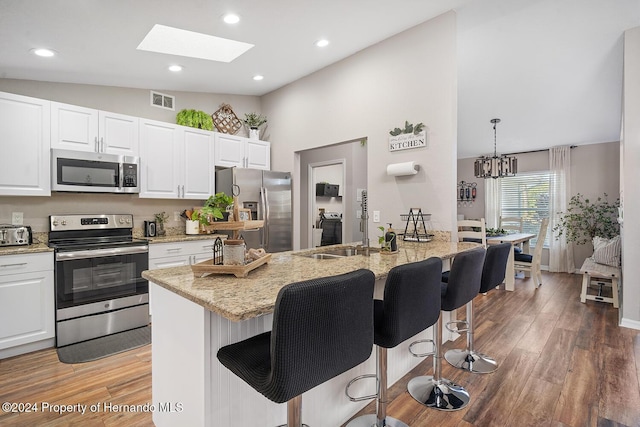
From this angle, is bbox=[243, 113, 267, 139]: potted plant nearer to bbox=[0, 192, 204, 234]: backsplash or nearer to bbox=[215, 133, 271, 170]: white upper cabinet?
bbox=[215, 133, 271, 170]: white upper cabinet

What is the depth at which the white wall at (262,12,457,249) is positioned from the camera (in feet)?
9.73

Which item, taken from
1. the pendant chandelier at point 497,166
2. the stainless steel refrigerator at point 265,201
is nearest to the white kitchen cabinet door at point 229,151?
the stainless steel refrigerator at point 265,201

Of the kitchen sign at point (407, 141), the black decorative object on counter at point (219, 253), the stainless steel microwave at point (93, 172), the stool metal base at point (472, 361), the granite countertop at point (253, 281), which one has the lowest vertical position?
the stool metal base at point (472, 361)

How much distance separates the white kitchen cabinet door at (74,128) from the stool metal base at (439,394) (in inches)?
139

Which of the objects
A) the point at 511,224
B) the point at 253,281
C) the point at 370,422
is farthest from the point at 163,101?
the point at 511,224

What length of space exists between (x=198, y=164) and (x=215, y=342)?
3071 mm

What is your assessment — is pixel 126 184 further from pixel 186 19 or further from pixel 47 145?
pixel 186 19

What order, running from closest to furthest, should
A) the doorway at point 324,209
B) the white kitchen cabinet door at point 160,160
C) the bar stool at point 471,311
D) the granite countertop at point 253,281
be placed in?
1. the granite countertop at point 253,281
2. the bar stool at point 471,311
3. the white kitchen cabinet door at point 160,160
4. the doorway at point 324,209

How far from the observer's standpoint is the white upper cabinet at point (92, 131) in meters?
2.98

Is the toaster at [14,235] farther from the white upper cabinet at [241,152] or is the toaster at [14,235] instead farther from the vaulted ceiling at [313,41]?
the white upper cabinet at [241,152]

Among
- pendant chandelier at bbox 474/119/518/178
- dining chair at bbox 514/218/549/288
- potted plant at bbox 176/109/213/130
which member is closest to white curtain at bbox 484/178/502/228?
dining chair at bbox 514/218/549/288

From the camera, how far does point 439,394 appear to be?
2.02 meters

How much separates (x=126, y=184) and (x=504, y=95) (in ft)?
16.0

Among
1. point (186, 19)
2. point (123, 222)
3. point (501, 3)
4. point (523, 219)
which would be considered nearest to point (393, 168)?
point (501, 3)
